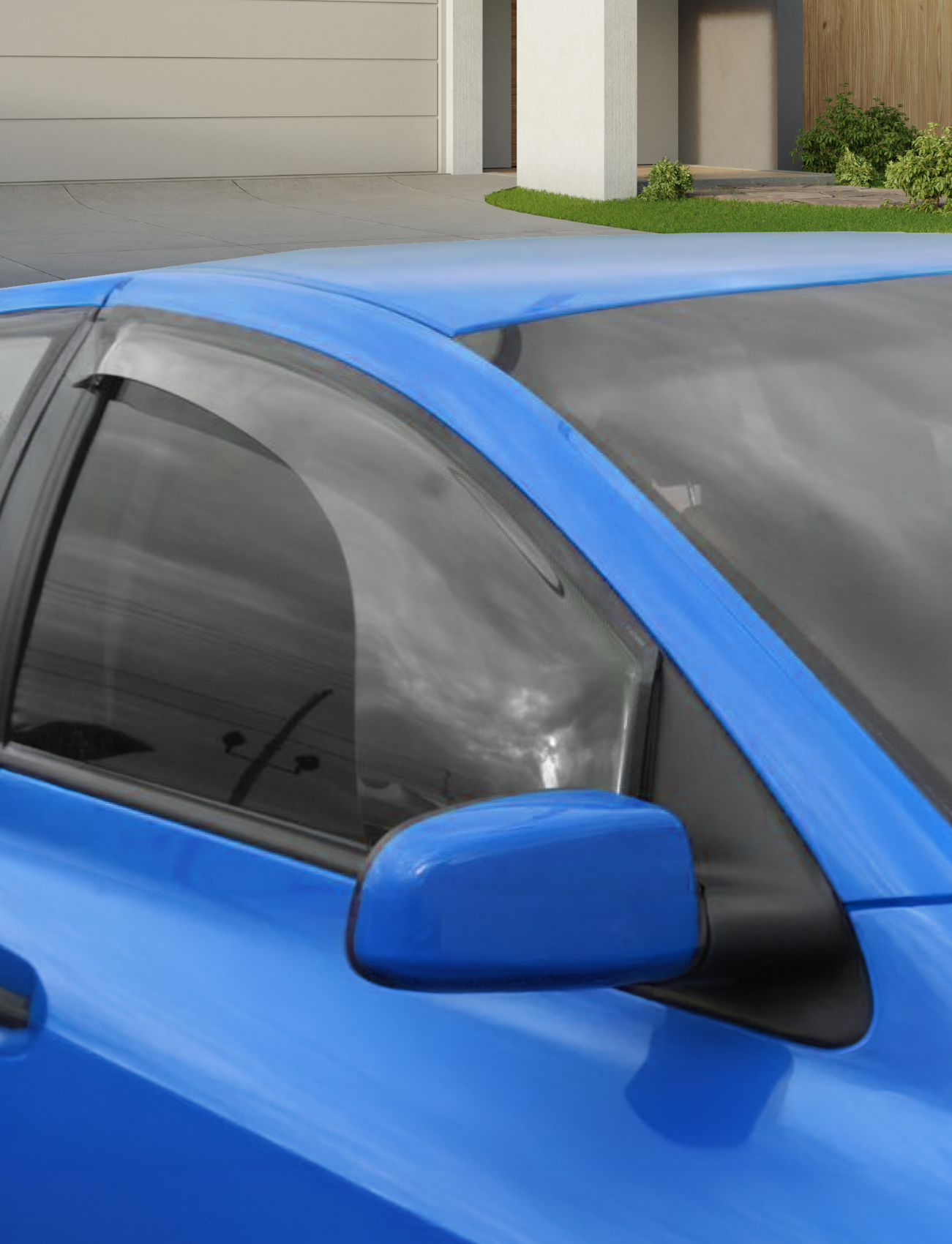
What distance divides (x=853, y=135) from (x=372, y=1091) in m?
24.6

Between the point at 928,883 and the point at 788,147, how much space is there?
26417 millimetres

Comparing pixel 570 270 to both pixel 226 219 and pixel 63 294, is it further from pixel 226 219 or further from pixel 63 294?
pixel 226 219

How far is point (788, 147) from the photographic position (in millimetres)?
26625

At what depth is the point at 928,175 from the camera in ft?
57.3

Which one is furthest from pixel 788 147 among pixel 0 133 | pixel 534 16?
pixel 0 133

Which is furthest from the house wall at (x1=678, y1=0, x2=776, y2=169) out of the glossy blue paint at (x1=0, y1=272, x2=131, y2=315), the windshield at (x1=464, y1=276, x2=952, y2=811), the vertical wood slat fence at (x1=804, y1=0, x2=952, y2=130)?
the windshield at (x1=464, y1=276, x2=952, y2=811)

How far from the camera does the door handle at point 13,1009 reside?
1.90m

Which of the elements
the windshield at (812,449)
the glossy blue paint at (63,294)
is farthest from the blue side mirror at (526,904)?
the glossy blue paint at (63,294)

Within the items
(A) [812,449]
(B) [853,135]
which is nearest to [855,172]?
(B) [853,135]

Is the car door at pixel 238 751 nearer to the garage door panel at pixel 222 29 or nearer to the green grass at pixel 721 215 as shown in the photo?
the green grass at pixel 721 215

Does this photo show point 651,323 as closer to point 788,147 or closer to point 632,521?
point 632,521

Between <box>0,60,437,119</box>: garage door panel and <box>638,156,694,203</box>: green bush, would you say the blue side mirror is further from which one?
<box>0,60,437,119</box>: garage door panel

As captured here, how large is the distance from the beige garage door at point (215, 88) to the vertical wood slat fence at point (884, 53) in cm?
521

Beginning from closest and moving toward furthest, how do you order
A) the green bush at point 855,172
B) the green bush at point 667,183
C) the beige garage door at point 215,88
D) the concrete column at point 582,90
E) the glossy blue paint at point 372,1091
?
the glossy blue paint at point 372,1091
the concrete column at point 582,90
the green bush at point 667,183
the green bush at point 855,172
the beige garage door at point 215,88
